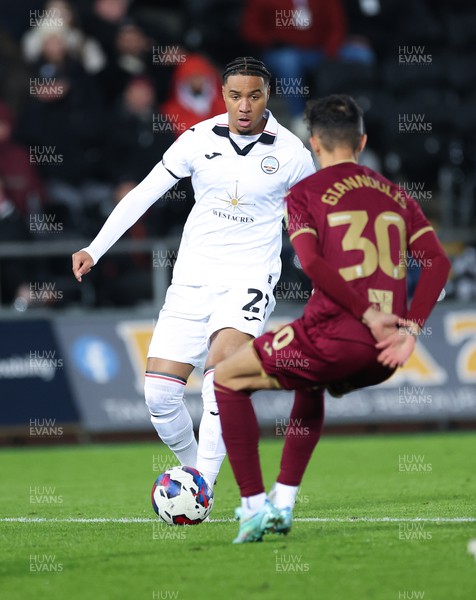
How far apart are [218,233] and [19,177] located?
7.29 meters

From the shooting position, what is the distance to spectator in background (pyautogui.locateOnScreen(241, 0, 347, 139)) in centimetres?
1564

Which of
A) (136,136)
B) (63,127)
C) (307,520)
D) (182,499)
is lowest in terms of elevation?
(307,520)

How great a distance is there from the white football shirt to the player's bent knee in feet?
1.91

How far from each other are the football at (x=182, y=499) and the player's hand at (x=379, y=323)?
68.2 inches

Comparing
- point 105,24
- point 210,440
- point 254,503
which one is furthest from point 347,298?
point 105,24

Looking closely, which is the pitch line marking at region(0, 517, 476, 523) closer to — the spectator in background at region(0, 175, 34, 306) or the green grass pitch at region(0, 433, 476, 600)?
the green grass pitch at region(0, 433, 476, 600)

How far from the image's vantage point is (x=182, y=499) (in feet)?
22.5

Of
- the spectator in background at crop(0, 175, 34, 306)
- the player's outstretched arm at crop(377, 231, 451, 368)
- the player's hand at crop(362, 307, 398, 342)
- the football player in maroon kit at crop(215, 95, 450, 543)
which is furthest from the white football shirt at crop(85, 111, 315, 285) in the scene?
the spectator in background at crop(0, 175, 34, 306)

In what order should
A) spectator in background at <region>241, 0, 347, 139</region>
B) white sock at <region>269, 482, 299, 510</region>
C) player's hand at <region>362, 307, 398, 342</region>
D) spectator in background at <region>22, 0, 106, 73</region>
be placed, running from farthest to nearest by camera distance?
spectator in background at <region>241, 0, 347, 139</region> → spectator in background at <region>22, 0, 106, 73</region> → white sock at <region>269, 482, 299, 510</region> → player's hand at <region>362, 307, 398, 342</region>

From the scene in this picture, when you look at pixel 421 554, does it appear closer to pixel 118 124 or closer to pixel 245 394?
pixel 245 394

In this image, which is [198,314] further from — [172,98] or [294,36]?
[294,36]

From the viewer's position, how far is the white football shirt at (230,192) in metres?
7.20

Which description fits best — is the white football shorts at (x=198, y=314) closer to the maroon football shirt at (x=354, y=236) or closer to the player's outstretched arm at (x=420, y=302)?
the maroon football shirt at (x=354, y=236)

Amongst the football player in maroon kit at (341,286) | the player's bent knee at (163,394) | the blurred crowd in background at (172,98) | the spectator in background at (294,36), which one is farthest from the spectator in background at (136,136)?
the football player in maroon kit at (341,286)
